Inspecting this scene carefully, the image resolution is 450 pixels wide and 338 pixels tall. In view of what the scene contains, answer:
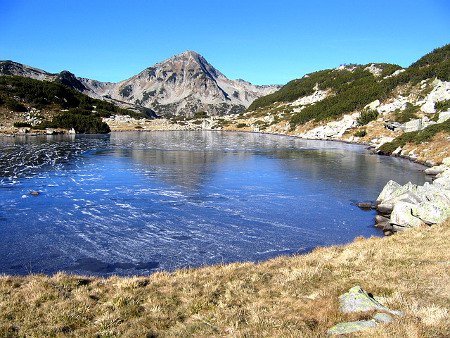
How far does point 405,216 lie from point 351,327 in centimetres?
1687

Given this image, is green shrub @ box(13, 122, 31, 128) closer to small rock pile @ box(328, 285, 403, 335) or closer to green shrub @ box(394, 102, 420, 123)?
green shrub @ box(394, 102, 420, 123)

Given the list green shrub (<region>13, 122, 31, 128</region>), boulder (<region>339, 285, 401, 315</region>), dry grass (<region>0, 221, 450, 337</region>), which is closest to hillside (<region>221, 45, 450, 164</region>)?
dry grass (<region>0, 221, 450, 337</region>)

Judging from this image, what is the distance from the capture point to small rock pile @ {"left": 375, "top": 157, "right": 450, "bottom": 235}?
23078 millimetres

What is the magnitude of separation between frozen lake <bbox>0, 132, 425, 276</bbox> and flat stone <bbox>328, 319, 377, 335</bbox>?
32.4ft

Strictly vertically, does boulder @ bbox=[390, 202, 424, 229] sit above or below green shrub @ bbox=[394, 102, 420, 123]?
below

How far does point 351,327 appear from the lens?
31.2 ft

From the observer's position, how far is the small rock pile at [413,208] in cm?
2308

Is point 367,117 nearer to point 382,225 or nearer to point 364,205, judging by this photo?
point 364,205

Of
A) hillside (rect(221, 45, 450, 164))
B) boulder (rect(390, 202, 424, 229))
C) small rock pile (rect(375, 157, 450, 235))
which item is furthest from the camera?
hillside (rect(221, 45, 450, 164))

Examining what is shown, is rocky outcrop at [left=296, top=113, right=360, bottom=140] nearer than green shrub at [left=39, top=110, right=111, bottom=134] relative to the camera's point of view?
Yes

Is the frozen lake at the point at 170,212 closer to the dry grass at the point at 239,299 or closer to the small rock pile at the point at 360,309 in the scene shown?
the dry grass at the point at 239,299

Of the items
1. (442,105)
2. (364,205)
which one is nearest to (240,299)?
(364,205)

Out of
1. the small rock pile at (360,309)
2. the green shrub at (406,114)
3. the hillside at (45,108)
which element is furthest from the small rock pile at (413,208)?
the hillside at (45,108)

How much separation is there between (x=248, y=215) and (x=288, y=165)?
28649 millimetres
